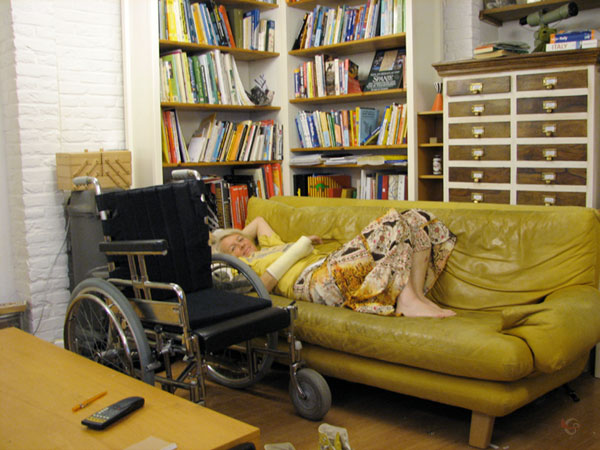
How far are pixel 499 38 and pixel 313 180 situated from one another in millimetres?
1573

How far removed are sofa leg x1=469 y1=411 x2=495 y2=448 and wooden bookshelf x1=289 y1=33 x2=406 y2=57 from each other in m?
2.44

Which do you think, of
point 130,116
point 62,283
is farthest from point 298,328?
point 130,116

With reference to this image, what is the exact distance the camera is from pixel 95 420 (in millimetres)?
A: 1618

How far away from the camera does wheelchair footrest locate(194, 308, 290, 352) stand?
2240 millimetres

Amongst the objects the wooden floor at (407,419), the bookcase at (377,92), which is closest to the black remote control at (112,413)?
the wooden floor at (407,419)

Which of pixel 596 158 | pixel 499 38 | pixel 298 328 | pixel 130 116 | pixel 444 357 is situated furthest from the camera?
pixel 499 38

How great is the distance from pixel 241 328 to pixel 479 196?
5.99 ft

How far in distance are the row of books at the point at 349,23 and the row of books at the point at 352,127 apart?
0.47 metres

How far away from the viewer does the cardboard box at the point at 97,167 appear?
132 inches

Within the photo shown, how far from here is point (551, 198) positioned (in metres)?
3.31

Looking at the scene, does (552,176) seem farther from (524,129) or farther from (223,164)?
(223,164)

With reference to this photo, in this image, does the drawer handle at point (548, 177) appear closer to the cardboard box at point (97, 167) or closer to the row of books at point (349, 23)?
the row of books at point (349, 23)

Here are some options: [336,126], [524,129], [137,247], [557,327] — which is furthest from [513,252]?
[336,126]

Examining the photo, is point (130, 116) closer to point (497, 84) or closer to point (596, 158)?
point (497, 84)
